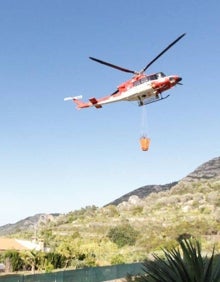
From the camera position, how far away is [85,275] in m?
25.6

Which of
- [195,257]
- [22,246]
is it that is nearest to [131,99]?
[195,257]

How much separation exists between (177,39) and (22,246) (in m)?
52.7

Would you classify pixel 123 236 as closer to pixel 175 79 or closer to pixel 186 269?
pixel 175 79

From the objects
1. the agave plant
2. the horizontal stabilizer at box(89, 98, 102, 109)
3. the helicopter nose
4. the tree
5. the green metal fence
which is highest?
the horizontal stabilizer at box(89, 98, 102, 109)

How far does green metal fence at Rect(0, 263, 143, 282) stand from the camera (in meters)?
20.8

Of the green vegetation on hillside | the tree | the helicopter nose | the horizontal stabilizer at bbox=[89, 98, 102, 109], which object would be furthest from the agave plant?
the tree

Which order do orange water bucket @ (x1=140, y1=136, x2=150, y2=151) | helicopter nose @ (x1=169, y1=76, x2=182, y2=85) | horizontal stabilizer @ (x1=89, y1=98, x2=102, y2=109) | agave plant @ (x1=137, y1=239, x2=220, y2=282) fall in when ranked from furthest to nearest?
horizontal stabilizer @ (x1=89, y1=98, x2=102, y2=109) < helicopter nose @ (x1=169, y1=76, x2=182, y2=85) < orange water bucket @ (x1=140, y1=136, x2=150, y2=151) < agave plant @ (x1=137, y1=239, x2=220, y2=282)

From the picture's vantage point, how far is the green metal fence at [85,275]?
20797 millimetres

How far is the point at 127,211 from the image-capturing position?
439ft

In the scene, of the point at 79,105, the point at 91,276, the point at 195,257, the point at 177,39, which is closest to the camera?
the point at 195,257

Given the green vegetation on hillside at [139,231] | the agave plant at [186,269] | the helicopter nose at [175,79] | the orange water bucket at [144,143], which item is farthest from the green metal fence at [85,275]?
the green vegetation on hillside at [139,231]

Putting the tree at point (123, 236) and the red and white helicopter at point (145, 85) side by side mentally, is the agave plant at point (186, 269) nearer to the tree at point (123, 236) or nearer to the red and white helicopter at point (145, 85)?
the red and white helicopter at point (145, 85)

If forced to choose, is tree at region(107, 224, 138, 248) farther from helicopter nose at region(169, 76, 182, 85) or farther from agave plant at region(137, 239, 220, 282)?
agave plant at region(137, 239, 220, 282)

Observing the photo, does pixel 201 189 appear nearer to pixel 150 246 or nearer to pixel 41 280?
pixel 150 246
